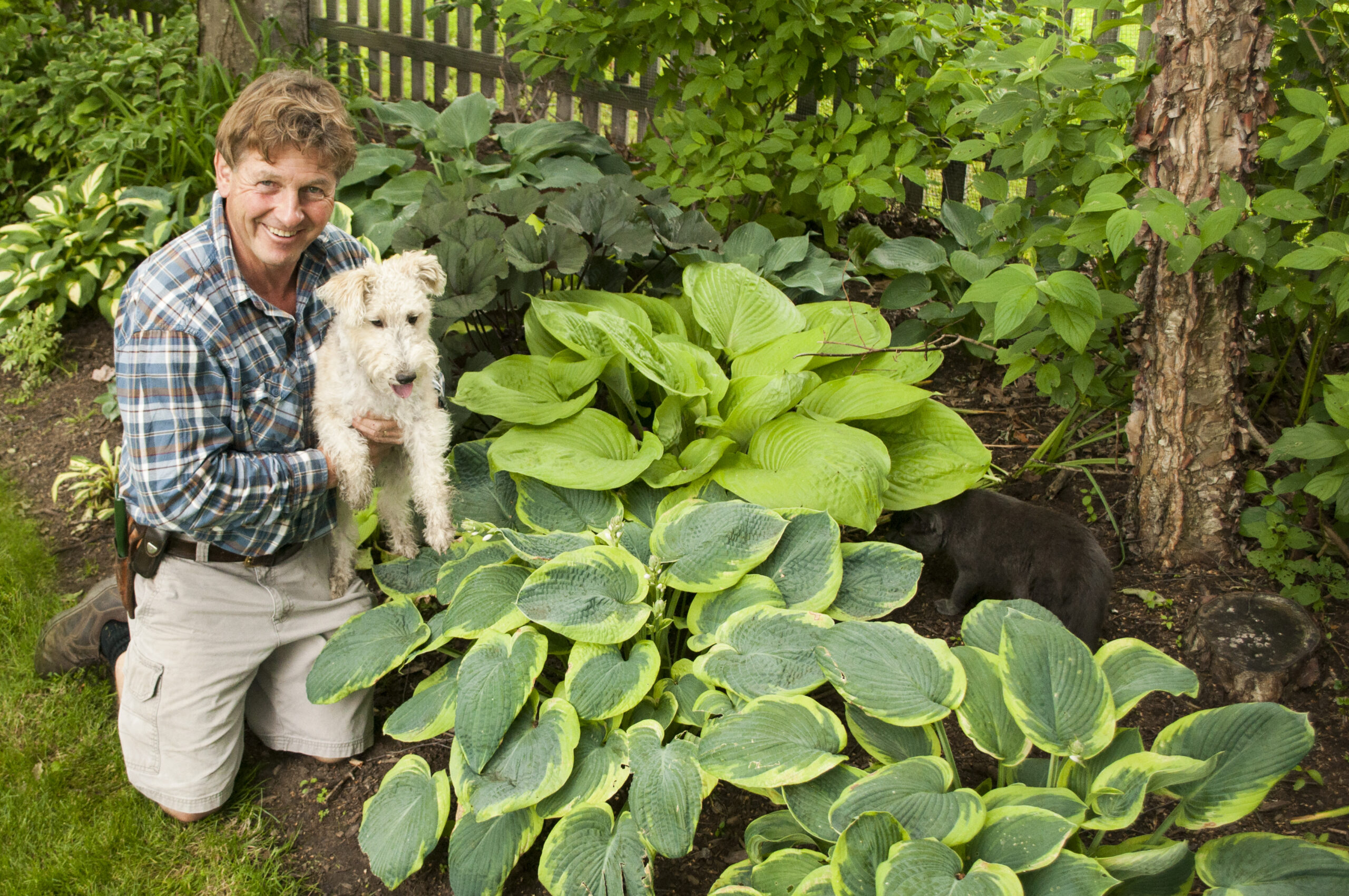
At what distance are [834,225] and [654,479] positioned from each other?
232 cm

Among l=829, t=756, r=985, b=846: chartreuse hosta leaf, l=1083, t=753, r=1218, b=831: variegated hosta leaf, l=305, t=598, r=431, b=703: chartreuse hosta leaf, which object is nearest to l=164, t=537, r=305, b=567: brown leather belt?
l=305, t=598, r=431, b=703: chartreuse hosta leaf

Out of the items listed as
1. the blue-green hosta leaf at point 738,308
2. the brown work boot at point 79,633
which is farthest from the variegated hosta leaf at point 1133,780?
the brown work boot at point 79,633

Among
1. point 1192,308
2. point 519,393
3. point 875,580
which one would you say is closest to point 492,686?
point 519,393

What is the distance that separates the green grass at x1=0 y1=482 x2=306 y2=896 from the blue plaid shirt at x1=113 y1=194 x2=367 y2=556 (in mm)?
880

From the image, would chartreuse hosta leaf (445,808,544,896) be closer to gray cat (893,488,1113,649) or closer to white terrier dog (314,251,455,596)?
white terrier dog (314,251,455,596)

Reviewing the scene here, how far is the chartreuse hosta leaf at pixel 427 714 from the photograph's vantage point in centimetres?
262

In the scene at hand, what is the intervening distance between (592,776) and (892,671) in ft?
2.80

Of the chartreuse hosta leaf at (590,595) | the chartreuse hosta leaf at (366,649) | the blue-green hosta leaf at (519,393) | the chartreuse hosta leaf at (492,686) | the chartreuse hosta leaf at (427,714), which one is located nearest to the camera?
the chartreuse hosta leaf at (492,686)

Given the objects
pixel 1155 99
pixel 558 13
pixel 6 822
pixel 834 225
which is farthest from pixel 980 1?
pixel 6 822

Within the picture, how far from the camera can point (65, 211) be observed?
5.22 metres

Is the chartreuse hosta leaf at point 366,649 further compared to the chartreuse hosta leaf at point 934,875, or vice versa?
the chartreuse hosta leaf at point 366,649

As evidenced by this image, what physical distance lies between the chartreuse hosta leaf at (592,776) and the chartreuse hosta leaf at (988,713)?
90 cm

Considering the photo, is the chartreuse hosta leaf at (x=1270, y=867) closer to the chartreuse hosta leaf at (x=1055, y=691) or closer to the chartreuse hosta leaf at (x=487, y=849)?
the chartreuse hosta leaf at (x=1055, y=691)

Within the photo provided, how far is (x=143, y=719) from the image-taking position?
285 centimetres
